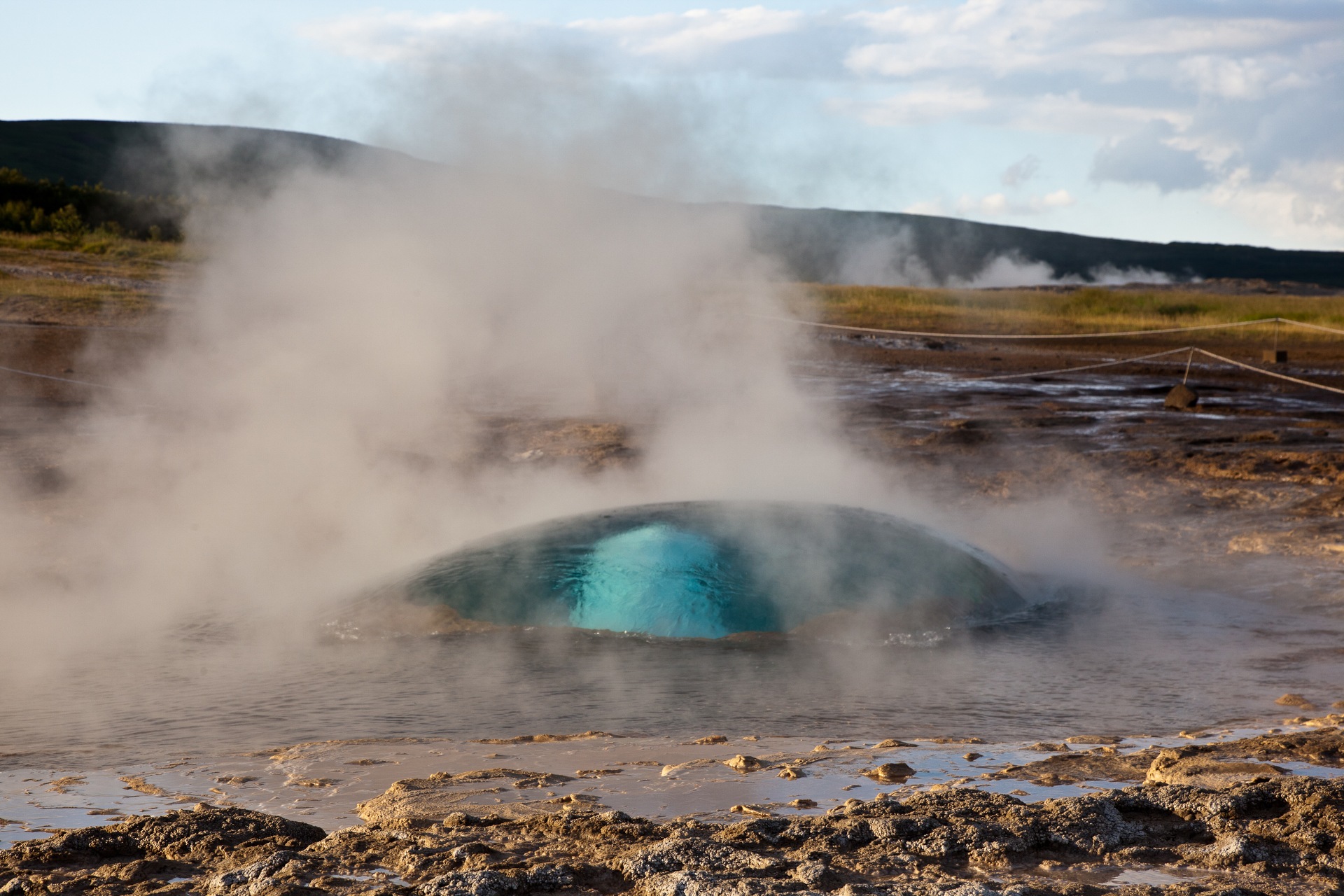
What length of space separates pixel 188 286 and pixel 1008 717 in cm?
1617

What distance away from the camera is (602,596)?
5.24 m

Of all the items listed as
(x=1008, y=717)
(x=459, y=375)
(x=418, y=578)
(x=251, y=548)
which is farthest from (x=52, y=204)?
(x=1008, y=717)

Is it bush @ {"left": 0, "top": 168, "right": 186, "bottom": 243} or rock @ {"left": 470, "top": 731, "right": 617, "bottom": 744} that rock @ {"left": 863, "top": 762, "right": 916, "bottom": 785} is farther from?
bush @ {"left": 0, "top": 168, "right": 186, "bottom": 243}

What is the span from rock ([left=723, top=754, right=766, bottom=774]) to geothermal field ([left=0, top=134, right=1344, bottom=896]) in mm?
22

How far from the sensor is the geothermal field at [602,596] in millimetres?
2715

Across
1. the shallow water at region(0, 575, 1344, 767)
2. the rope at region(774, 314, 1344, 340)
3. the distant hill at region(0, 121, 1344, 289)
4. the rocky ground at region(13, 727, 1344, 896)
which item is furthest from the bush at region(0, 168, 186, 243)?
the rocky ground at region(13, 727, 1344, 896)

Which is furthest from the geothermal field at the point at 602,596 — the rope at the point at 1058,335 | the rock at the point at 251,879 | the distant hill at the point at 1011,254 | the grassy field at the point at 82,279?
the distant hill at the point at 1011,254

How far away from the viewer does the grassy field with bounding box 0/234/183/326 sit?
15938 millimetres

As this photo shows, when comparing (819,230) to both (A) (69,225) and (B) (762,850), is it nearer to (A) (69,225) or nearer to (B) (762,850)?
(A) (69,225)

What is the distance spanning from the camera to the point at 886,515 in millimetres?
6234

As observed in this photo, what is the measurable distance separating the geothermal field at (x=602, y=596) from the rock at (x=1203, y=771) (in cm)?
2

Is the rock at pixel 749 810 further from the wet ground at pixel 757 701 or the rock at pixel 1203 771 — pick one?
the rock at pixel 1203 771

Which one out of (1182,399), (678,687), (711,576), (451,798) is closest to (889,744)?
(678,687)

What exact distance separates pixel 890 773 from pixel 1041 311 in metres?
27.9
